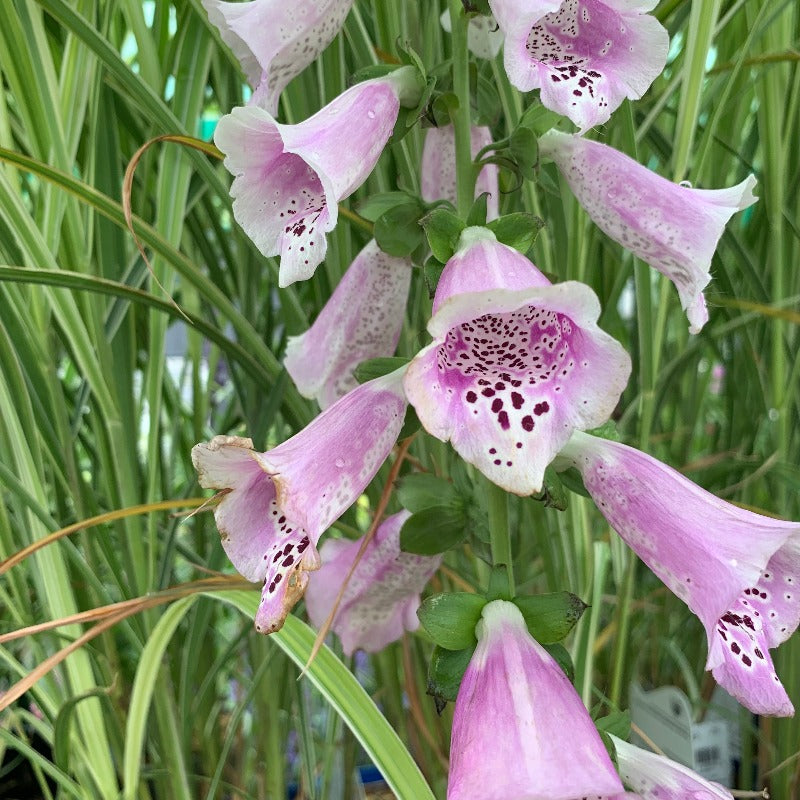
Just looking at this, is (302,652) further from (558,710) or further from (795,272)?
(795,272)

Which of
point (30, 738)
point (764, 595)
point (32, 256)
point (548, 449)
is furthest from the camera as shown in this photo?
point (30, 738)

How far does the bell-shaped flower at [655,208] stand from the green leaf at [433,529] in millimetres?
160

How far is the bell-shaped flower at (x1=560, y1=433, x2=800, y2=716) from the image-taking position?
0.38 m

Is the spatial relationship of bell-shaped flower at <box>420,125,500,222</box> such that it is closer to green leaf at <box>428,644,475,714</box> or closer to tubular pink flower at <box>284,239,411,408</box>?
tubular pink flower at <box>284,239,411,408</box>

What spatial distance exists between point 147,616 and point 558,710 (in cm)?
40

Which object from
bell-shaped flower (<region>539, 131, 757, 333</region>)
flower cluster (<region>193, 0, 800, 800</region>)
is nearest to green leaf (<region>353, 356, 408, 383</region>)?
flower cluster (<region>193, 0, 800, 800</region>)

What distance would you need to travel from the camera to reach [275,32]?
0.43m

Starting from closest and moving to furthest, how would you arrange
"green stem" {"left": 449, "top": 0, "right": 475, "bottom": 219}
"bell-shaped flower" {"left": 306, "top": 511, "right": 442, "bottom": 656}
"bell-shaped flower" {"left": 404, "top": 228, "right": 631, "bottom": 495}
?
"bell-shaped flower" {"left": 404, "top": 228, "right": 631, "bottom": 495}, "green stem" {"left": 449, "top": 0, "right": 475, "bottom": 219}, "bell-shaped flower" {"left": 306, "top": 511, "right": 442, "bottom": 656}

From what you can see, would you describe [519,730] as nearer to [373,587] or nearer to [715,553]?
[715,553]

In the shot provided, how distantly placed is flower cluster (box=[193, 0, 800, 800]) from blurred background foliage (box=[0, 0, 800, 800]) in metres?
0.07

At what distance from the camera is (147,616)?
667 millimetres

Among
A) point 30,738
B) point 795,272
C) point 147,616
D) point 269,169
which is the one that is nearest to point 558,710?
point 269,169

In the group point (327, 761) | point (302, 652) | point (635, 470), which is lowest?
point (327, 761)

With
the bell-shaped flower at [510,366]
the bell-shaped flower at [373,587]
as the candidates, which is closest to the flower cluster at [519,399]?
the bell-shaped flower at [510,366]
